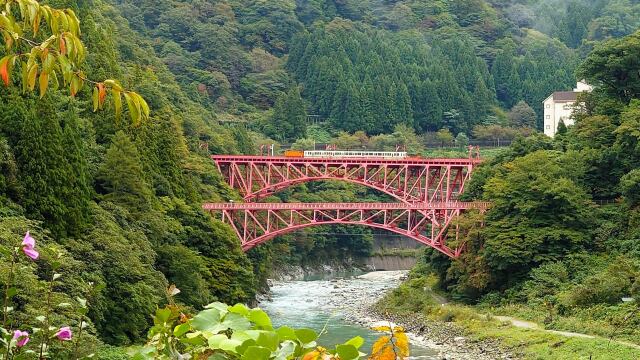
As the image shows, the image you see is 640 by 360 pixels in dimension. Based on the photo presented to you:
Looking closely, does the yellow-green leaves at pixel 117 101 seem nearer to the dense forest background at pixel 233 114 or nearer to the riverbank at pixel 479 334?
the dense forest background at pixel 233 114

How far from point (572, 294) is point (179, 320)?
29.3 meters

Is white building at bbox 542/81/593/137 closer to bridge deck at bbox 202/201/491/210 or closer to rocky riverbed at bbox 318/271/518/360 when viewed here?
rocky riverbed at bbox 318/271/518/360

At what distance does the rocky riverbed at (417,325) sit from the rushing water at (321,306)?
0.22 ft

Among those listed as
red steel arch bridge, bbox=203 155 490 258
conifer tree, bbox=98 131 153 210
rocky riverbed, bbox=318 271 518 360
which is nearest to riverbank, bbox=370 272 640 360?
rocky riverbed, bbox=318 271 518 360

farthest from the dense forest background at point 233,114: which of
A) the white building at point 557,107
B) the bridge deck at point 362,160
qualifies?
the white building at point 557,107

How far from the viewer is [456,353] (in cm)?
2852

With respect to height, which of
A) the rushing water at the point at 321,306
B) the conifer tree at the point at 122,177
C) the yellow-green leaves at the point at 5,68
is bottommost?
the rushing water at the point at 321,306

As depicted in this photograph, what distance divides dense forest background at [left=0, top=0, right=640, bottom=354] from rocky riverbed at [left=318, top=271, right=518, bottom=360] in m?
3.89

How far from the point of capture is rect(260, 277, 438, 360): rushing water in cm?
3118

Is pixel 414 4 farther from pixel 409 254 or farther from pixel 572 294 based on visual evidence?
pixel 572 294

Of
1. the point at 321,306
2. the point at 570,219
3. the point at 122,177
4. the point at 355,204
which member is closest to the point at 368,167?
the point at 355,204

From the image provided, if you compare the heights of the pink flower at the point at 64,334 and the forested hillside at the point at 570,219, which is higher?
the pink flower at the point at 64,334

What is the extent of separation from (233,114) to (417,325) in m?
55.2

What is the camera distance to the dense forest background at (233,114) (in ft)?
81.1
